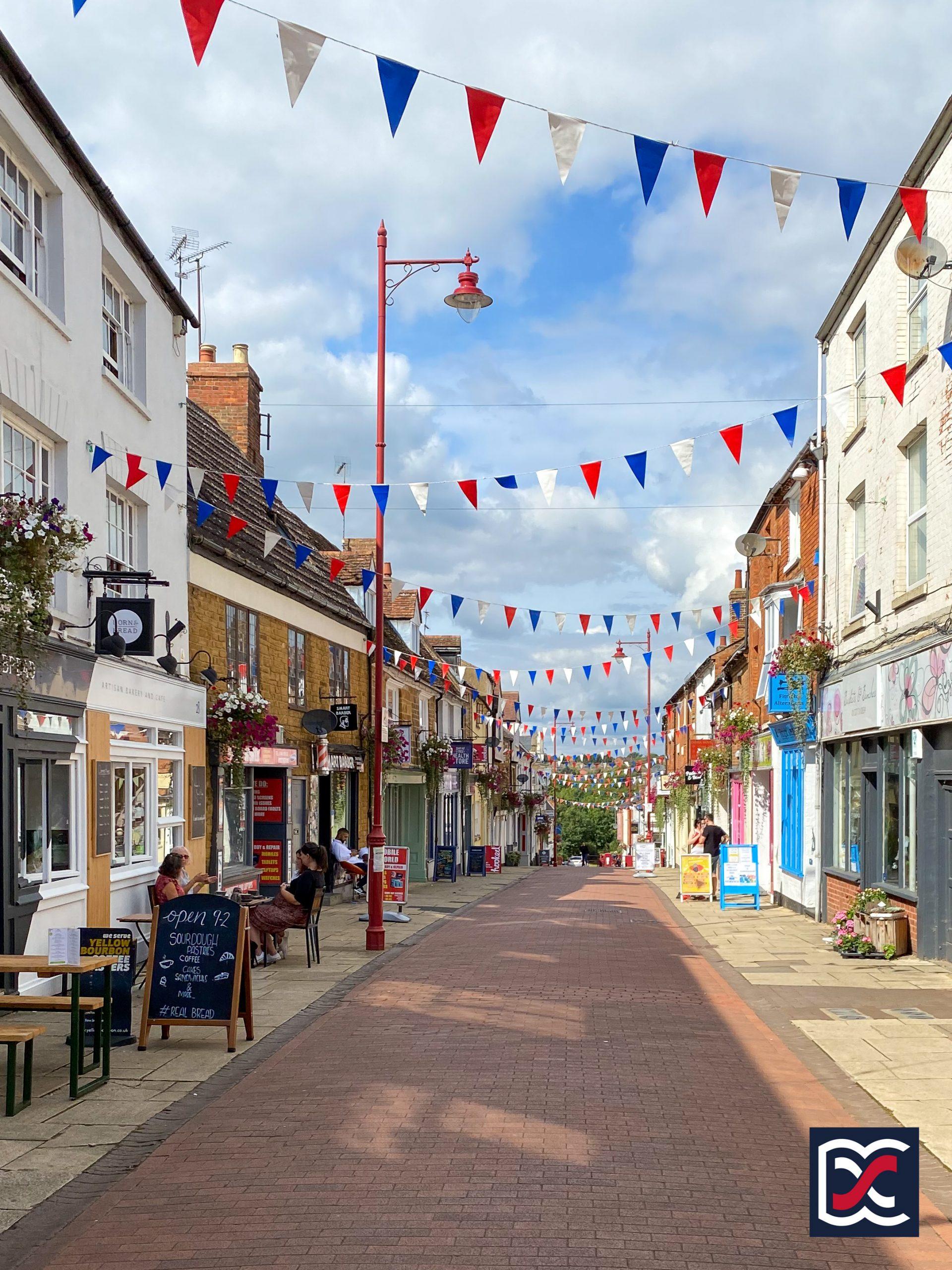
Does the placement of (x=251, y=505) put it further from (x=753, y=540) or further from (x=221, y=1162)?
(x=221, y=1162)

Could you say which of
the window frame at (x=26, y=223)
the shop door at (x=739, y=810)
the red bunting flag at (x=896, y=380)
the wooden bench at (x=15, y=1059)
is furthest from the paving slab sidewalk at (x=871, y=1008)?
the shop door at (x=739, y=810)

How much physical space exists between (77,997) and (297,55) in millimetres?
6001

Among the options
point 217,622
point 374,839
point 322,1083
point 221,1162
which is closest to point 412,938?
point 374,839

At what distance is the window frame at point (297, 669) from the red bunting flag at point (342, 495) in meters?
7.94

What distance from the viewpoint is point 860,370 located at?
61.4ft

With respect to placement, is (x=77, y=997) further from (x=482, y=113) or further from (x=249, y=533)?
(x=249, y=533)

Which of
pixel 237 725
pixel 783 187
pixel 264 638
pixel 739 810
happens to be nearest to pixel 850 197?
pixel 783 187

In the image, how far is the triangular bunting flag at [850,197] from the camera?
9086mm

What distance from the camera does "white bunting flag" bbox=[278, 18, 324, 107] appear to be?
7336mm

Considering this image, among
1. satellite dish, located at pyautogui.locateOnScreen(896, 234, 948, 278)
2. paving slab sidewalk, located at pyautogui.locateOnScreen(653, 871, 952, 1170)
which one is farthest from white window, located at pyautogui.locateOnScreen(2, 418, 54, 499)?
satellite dish, located at pyautogui.locateOnScreen(896, 234, 948, 278)

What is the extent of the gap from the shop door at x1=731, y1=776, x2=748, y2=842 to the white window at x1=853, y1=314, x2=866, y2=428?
14.0 meters

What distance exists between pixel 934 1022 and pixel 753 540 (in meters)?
13.2

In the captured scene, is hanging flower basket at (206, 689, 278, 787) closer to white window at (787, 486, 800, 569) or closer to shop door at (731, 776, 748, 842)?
white window at (787, 486, 800, 569)

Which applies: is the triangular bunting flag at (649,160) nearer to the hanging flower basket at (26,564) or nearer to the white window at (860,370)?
the hanging flower basket at (26,564)
